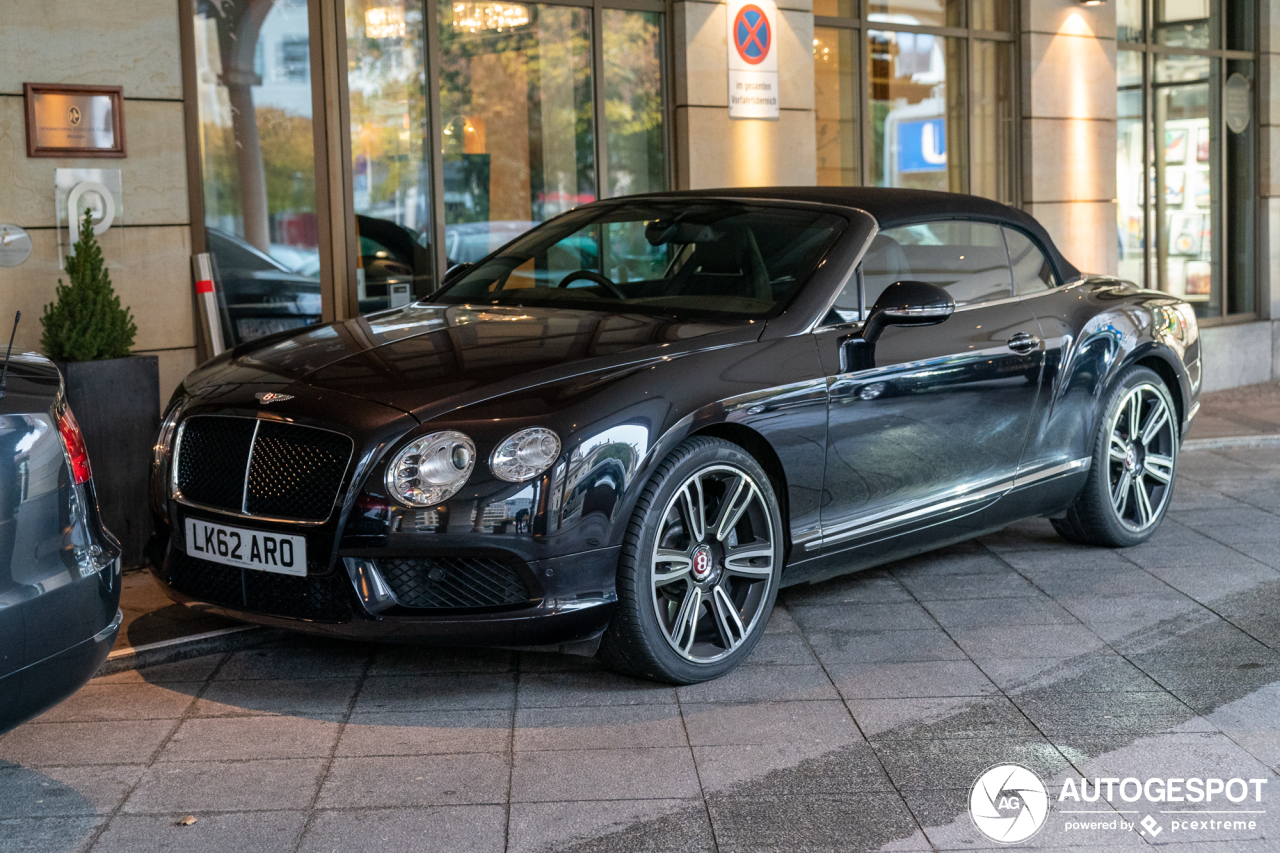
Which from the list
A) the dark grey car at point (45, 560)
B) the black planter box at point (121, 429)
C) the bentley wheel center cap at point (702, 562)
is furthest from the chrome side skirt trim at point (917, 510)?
the black planter box at point (121, 429)

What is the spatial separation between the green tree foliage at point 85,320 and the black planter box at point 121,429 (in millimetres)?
102

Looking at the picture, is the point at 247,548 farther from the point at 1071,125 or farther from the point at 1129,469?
the point at 1071,125

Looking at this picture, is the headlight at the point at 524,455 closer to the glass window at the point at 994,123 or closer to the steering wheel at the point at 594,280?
the steering wheel at the point at 594,280

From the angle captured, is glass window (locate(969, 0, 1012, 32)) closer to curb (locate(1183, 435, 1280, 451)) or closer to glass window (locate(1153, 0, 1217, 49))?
glass window (locate(1153, 0, 1217, 49))

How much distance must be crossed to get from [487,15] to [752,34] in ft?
6.77

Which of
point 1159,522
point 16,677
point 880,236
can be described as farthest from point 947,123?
point 16,677

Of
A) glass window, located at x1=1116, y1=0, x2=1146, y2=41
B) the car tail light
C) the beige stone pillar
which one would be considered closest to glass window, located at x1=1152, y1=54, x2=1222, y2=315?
glass window, located at x1=1116, y1=0, x2=1146, y2=41

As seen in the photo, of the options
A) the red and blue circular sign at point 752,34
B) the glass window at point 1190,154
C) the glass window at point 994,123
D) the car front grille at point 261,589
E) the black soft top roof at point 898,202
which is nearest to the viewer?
the car front grille at point 261,589

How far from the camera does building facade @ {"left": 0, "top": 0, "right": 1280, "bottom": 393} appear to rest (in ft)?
23.6

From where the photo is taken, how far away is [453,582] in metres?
4.02

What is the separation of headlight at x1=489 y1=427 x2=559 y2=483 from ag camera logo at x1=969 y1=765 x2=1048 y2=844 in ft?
4.86

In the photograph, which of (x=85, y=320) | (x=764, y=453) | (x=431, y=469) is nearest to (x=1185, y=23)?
(x=764, y=453)

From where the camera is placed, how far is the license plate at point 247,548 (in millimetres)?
4059

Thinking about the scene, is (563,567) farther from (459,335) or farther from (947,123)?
(947,123)
